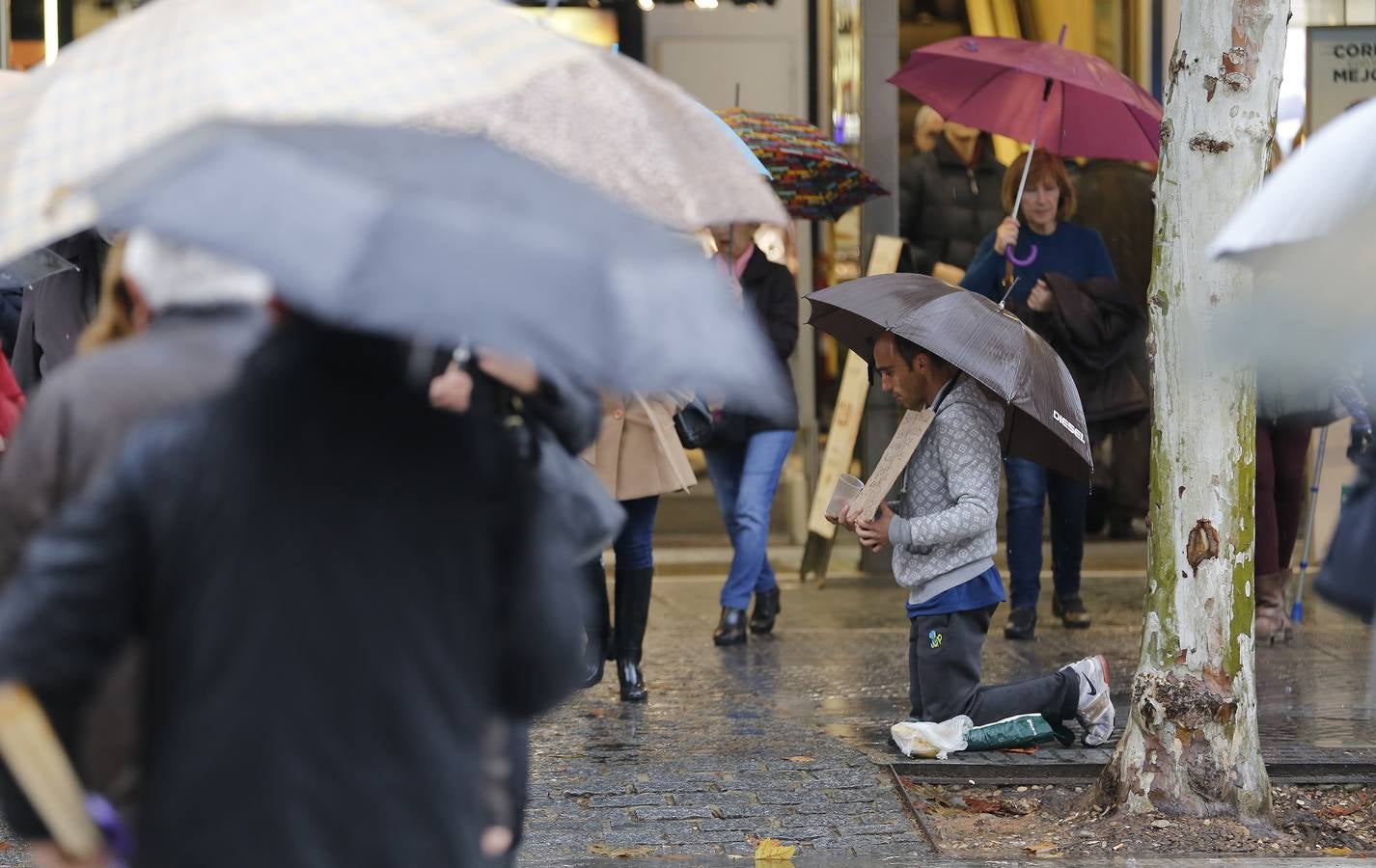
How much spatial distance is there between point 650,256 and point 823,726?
460cm

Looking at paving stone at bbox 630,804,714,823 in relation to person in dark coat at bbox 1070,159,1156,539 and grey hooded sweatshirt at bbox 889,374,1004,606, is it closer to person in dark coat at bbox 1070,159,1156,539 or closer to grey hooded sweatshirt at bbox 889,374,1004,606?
grey hooded sweatshirt at bbox 889,374,1004,606

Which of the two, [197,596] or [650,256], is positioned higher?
[650,256]

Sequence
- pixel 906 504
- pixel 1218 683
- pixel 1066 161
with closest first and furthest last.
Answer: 1. pixel 1218 683
2. pixel 906 504
3. pixel 1066 161

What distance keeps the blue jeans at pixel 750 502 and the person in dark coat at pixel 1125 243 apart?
2.73 meters

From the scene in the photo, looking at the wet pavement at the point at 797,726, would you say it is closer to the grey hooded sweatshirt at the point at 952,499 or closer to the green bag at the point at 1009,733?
the green bag at the point at 1009,733

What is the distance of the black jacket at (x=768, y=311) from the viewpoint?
832 cm

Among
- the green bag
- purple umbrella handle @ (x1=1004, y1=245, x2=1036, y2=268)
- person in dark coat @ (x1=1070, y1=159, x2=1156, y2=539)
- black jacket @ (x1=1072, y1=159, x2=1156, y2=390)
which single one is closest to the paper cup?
the green bag

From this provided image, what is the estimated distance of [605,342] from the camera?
214 centimetres

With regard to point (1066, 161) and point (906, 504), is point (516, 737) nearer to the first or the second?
point (906, 504)

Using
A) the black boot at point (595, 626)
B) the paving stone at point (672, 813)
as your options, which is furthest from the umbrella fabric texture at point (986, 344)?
the paving stone at point (672, 813)

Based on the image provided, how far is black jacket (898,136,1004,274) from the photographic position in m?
10.5

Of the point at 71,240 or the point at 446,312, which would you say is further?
the point at 71,240

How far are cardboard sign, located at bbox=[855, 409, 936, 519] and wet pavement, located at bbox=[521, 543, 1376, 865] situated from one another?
2.72 feet

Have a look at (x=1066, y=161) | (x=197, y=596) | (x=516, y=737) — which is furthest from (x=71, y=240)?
(x=1066, y=161)
